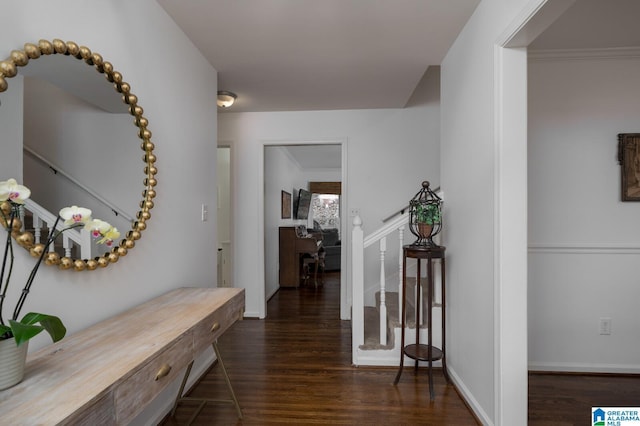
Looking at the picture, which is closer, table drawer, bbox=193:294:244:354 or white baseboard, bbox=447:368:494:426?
table drawer, bbox=193:294:244:354

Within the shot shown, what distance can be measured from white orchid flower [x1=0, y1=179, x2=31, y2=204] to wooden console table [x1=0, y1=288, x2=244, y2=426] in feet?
1.60

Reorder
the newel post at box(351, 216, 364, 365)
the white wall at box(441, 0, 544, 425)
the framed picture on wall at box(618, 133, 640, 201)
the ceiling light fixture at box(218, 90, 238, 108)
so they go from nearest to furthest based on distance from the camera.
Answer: the white wall at box(441, 0, 544, 425) < the framed picture on wall at box(618, 133, 640, 201) < the newel post at box(351, 216, 364, 365) < the ceiling light fixture at box(218, 90, 238, 108)

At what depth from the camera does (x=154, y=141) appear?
1888 mm

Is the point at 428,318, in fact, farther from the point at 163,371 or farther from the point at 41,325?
the point at 41,325

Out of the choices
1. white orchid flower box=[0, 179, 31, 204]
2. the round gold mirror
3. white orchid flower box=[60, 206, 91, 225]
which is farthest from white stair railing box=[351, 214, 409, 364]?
white orchid flower box=[0, 179, 31, 204]

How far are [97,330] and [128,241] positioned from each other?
0.46 metres

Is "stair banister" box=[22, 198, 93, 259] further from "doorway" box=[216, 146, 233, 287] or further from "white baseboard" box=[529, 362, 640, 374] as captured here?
"white baseboard" box=[529, 362, 640, 374]

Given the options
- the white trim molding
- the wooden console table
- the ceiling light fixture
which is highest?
the ceiling light fixture

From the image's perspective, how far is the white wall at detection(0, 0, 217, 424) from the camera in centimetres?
122

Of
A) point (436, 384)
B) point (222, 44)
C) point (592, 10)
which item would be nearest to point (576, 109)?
point (592, 10)

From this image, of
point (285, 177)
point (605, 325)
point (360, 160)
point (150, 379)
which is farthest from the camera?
point (285, 177)

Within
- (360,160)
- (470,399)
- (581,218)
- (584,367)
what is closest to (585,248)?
(581,218)

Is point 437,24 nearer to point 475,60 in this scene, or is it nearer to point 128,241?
point 475,60

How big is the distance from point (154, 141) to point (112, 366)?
128 centimetres
